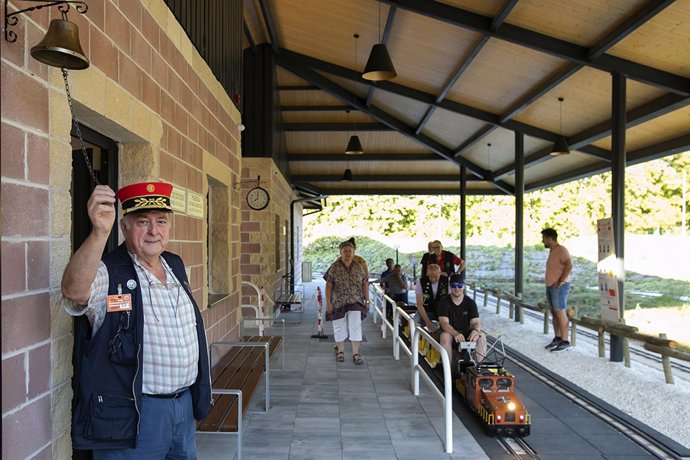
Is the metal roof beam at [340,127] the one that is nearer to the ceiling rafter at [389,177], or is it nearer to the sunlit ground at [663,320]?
the ceiling rafter at [389,177]

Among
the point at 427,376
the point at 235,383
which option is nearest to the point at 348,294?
the point at 427,376

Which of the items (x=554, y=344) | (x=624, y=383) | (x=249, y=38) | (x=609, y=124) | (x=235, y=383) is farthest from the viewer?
(x=249, y=38)

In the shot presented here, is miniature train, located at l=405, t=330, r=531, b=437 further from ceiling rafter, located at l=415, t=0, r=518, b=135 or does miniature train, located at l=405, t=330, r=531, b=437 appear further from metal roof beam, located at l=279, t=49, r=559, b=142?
metal roof beam, located at l=279, t=49, r=559, b=142

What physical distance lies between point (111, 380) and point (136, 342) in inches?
6.9

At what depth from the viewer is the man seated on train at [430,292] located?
301 inches

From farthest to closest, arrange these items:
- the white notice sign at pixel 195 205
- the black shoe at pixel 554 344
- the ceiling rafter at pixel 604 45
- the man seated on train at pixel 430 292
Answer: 1. the black shoe at pixel 554 344
2. the man seated on train at pixel 430 292
3. the ceiling rafter at pixel 604 45
4. the white notice sign at pixel 195 205

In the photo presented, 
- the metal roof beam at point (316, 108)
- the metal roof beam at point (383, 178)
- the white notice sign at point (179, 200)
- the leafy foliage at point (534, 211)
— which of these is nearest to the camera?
the white notice sign at point (179, 200)

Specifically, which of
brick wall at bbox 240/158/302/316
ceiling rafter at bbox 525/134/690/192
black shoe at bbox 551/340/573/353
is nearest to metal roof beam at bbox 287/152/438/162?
ceiling rafter at bbox 525/134/690/192

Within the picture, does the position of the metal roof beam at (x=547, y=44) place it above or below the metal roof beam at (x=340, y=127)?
below

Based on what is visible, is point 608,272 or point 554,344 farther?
point 554,344

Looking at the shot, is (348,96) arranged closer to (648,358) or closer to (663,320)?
(648,358)

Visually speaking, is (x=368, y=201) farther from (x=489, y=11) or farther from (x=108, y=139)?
(x=108, y=139)

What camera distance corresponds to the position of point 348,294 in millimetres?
7316

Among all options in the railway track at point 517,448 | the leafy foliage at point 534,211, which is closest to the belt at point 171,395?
the railway track at point 517,448
